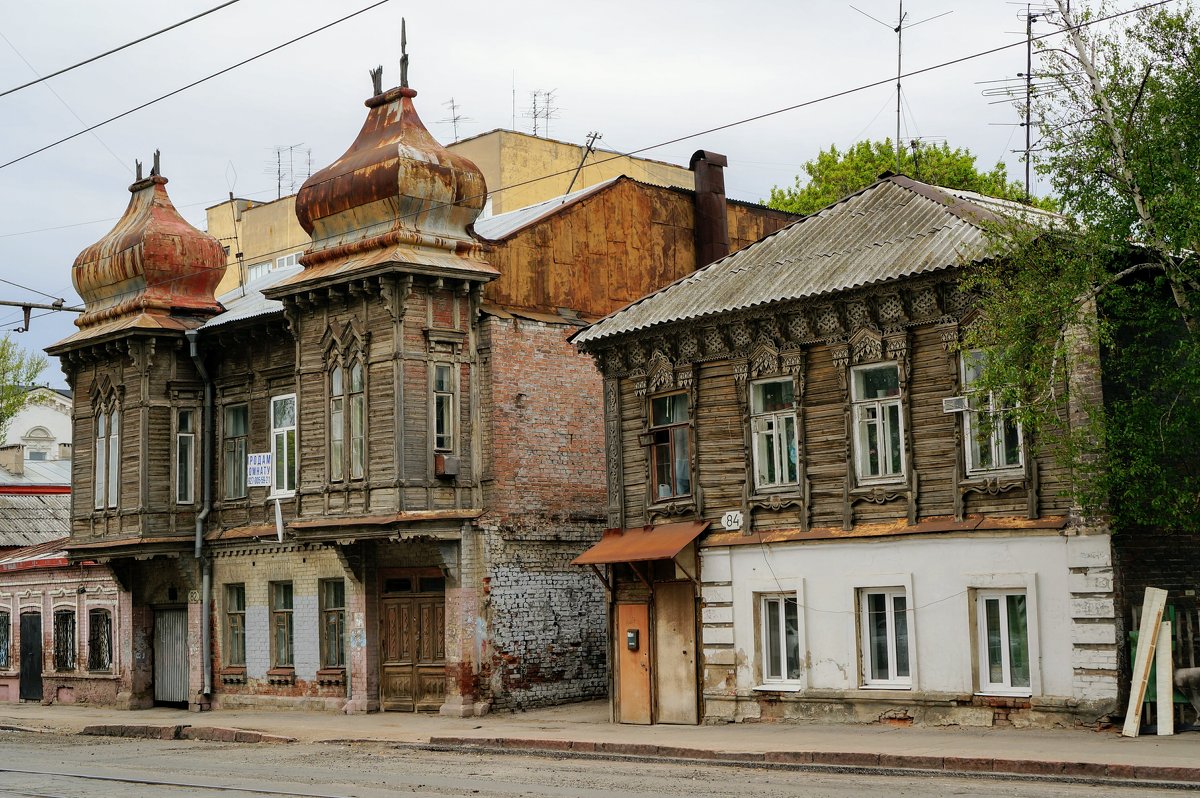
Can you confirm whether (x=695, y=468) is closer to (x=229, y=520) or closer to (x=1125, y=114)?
(x=1125, y=114)

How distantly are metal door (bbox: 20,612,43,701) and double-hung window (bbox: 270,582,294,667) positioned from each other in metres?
9.53

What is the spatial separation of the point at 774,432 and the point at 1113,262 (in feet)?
20.4

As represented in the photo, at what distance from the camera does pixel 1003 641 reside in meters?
20.3

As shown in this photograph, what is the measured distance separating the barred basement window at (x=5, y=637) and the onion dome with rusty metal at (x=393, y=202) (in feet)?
51.1

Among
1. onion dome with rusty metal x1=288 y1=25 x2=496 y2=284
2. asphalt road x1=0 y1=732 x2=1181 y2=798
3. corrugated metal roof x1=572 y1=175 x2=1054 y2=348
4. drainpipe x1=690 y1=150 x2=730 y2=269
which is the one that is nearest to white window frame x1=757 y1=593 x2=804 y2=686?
asphalt road x1=0 y1=732 x2=1181 y2=798

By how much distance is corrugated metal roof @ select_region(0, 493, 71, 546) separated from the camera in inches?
1725

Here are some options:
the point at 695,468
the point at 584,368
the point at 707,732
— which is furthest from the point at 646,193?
the point at 707,732

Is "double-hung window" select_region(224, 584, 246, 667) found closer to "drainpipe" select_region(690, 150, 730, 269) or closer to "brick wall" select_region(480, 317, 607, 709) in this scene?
"brick wall" select_region(480, 317, 607, 709)

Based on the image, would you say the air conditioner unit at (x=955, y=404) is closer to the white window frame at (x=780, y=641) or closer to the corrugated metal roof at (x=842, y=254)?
the corrugated metal roof at (x=842, y=254)

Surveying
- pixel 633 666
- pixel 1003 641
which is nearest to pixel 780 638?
pixel 633 666

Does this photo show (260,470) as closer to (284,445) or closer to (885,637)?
(284,445)

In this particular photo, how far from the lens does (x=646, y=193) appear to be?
32156 mm

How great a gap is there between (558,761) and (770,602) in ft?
16.7

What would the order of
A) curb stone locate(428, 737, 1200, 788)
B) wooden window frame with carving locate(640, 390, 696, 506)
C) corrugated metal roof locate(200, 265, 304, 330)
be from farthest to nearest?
corrugated metal roof locate(200, 265, 304, 330) < wooden window frame with carving locate(640, 390, 696, 506) < curb stone locate(428, 737, 1200, 788)
